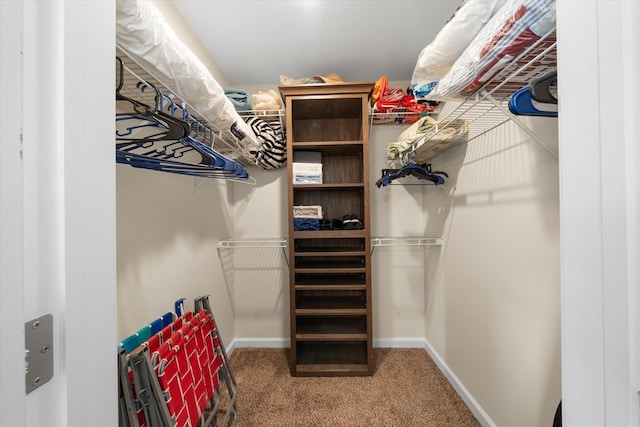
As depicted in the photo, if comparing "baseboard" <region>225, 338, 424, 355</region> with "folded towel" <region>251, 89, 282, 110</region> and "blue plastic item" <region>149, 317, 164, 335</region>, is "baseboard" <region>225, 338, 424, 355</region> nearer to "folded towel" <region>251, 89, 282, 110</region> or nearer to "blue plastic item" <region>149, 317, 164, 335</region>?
"blue plastic item" <region>149, 317, 164, 335</region>

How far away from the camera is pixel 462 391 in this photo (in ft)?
4.91

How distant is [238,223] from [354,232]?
1065mm

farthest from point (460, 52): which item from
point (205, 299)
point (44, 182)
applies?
point (205, 299)

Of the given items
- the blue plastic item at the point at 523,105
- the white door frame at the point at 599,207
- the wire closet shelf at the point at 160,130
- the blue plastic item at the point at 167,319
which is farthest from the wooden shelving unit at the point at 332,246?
the white door frame at the point at 599,207

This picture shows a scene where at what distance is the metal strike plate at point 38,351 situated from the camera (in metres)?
0.29

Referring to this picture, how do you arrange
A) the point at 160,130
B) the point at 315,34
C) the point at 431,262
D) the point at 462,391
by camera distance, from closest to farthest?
the point at 160,130 → the point at 462,391 → the point at 315,34 → the point at 431,262

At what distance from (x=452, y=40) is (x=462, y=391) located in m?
1.85

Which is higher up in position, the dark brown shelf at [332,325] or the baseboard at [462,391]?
the dark brown shelf at [332,325]

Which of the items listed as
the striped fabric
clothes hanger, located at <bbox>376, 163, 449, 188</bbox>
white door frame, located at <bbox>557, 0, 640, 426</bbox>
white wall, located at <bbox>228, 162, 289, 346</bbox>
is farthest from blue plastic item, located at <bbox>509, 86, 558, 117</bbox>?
white wall, located at <bbox>228, 162, 289, 346</bbox>

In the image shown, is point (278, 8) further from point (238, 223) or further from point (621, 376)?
point (621, 376)

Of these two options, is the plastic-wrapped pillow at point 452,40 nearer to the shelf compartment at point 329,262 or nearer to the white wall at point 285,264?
the white wall at point 285,264

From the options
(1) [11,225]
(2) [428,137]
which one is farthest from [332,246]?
(1) [11,225]

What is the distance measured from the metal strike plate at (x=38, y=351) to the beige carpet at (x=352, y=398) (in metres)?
1.41

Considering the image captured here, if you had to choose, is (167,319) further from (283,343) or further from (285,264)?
(283,343)
